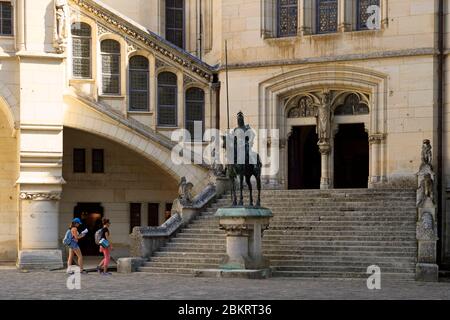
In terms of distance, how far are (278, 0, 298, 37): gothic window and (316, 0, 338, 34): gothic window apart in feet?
2.48

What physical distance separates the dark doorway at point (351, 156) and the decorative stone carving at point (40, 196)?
11872 mm

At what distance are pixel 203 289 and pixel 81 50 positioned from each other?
1316cm

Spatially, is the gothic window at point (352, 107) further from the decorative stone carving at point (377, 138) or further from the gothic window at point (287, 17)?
the gothic window at point (287, 17)

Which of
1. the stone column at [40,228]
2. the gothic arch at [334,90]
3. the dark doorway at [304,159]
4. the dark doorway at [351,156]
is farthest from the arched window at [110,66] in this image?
the dark doorway at [351,156]

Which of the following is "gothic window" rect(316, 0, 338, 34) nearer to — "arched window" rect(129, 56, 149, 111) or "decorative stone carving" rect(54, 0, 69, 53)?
"arched window" rect(129, 56, 149, 111)

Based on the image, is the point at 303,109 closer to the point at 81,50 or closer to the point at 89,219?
the point at 81,50

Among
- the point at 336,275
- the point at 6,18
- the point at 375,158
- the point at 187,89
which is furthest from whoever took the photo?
the point at 187,89

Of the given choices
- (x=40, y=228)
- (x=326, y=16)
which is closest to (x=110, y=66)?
(x=40, y=228)

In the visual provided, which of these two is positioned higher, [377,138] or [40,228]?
[377,138]

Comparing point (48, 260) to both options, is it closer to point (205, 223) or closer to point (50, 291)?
point (205, 223)

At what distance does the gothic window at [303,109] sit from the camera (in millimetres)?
35344

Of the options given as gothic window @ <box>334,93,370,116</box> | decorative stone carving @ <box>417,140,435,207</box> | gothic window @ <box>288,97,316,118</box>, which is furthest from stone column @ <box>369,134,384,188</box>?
decorative stone carving @ <box>417,140,435,207</box>

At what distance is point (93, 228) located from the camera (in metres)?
38.1

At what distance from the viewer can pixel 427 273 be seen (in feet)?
87.1
